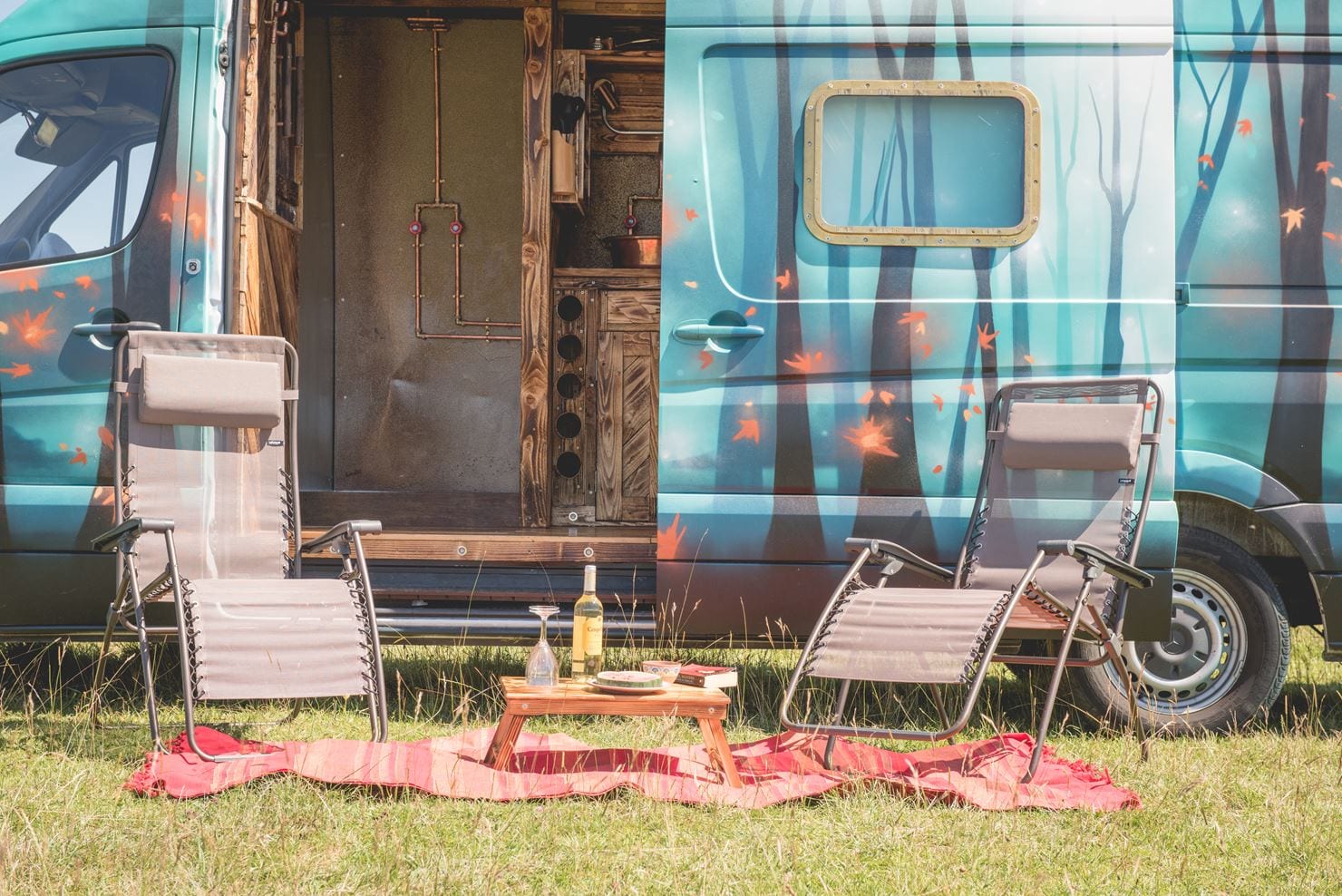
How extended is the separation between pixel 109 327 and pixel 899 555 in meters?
2.30

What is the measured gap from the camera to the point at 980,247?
386cm

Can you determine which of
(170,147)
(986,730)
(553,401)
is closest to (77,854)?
(170,147)

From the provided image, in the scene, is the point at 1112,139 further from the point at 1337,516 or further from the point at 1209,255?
the point at 1337,516

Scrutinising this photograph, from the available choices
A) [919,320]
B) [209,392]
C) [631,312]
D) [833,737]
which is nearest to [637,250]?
[631,312]

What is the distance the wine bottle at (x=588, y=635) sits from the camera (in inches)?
130

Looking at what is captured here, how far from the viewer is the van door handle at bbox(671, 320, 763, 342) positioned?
3.83m

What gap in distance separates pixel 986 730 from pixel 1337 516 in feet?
3.88

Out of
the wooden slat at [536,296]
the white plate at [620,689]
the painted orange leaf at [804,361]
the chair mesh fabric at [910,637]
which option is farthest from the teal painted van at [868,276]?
the wooden slat at [536,296]

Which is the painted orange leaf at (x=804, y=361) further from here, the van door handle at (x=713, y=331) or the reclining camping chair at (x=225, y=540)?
the reclining camping chair at (x=225, y=540)

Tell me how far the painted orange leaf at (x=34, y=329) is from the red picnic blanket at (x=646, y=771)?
4.06ft

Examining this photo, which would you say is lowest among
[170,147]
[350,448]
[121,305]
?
[350,448]

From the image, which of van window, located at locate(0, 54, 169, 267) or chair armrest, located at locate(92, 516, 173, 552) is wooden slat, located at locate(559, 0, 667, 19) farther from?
chair armrest, located at locate(92, 516, 173, 552)

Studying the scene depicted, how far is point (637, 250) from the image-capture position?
5.98 metres

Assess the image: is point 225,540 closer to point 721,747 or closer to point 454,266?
point 721,747
